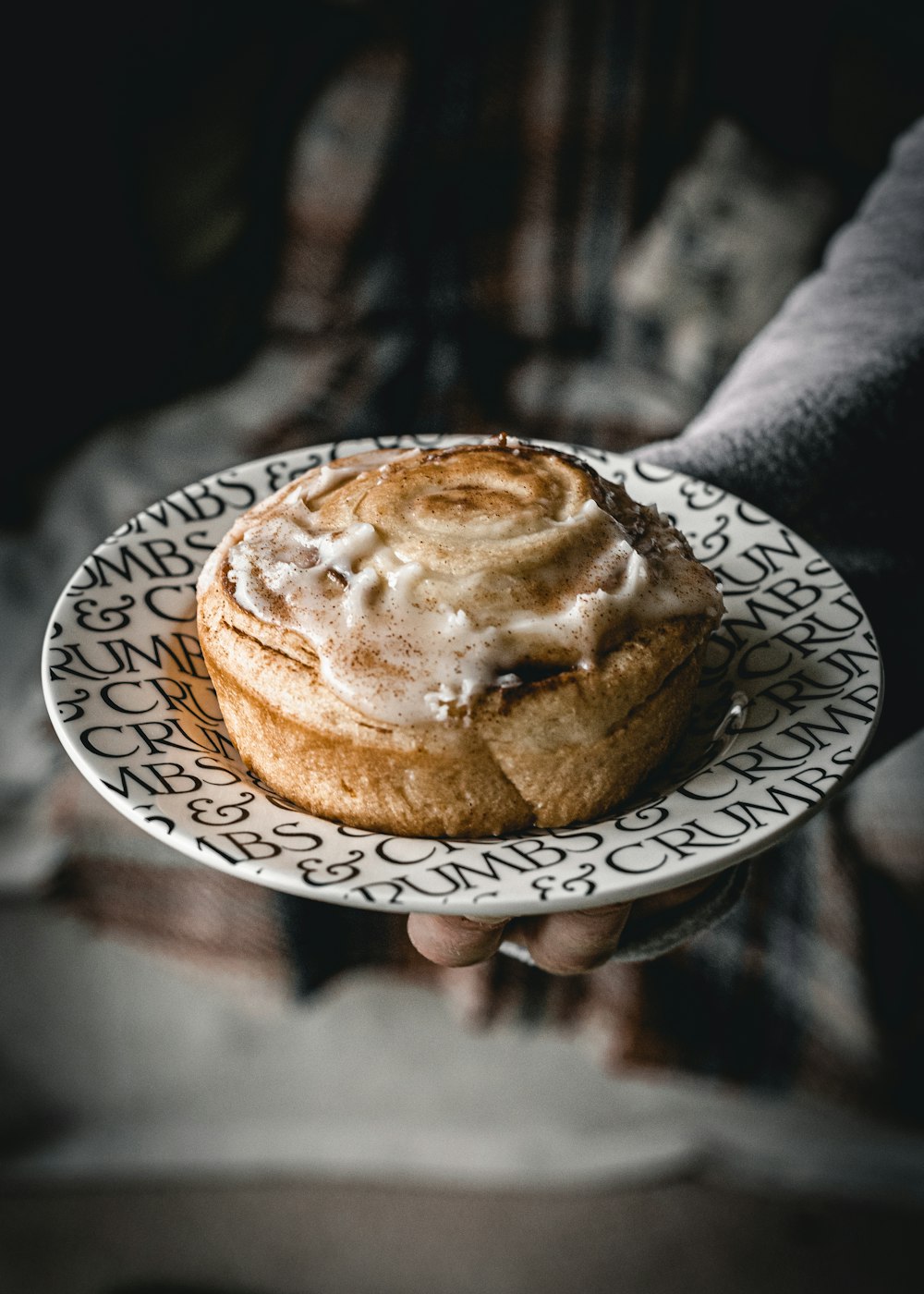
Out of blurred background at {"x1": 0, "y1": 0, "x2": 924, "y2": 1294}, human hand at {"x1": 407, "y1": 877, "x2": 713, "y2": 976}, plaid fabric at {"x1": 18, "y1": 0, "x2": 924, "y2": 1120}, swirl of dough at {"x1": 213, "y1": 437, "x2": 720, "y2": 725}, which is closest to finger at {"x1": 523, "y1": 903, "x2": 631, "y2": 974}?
human hand at {"x1": 407, "y1": 877, "x2": 713, "y2": 976}

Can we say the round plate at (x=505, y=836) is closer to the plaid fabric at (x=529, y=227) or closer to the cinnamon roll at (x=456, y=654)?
the cinnamon roll at (x=456, y=654)

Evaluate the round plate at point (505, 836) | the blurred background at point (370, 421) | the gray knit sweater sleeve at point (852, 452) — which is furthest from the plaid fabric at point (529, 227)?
the round plate at point (505, 836)

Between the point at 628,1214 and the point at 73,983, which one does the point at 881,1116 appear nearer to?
the point at 628,1214

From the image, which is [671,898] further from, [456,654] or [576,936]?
[456,654]

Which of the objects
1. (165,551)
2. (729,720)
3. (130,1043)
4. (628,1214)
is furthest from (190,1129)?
(729,720)

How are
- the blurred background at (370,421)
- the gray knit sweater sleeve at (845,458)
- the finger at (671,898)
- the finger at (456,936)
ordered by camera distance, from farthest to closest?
the blurred background at (370,421) → the gray knit sweater sleeve at (845,458) → the finger at (671,898) → the finger at (456,936)

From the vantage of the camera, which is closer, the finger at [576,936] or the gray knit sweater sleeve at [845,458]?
the finger at [576,936]
